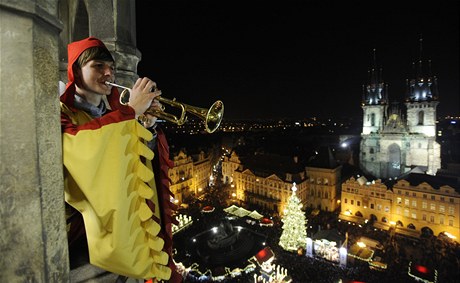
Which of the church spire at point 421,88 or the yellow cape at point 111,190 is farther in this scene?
the church spire at point 421,88

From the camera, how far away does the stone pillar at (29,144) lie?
1.53 meters

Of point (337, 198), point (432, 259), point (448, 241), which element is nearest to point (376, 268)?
point (432, 259)

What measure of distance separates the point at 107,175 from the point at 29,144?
1.65 ft

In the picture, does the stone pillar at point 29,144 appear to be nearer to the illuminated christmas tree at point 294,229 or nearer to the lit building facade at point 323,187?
the illuminated christmas tree at point 294,229

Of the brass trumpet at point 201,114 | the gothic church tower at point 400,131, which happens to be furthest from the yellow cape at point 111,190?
the gothic church tower at point 400,131

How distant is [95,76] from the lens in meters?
2.57

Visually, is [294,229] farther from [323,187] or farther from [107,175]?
[107,175]

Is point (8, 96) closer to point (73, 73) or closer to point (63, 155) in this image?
point (63, 155)

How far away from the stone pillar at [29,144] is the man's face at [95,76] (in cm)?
75

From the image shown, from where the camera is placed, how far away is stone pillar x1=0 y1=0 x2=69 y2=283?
1525 mm

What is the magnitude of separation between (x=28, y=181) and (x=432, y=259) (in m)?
37.0

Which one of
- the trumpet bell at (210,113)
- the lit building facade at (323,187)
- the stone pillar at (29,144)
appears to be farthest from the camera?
the lit building facade at (323,187)

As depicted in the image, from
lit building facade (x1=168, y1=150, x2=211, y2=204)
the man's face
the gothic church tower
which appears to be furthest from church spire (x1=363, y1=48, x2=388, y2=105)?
the man's face

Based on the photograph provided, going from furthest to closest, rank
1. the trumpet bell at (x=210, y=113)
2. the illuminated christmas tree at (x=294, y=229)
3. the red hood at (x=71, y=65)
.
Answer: the illuminated christmas tree at (x=294, y=229), the trumpet bell at (x=210, y=113), the red hood at (x=71, y=65)
